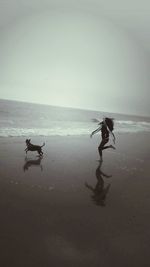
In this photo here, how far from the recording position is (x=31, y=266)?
12.9 ft

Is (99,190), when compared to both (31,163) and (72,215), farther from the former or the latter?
(31,163)

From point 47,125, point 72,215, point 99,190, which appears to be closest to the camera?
point 72,215

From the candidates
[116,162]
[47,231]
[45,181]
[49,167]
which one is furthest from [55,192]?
[116,162]

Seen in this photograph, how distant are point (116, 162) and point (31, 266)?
7.91m

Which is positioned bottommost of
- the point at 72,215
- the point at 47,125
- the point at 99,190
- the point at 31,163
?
the point at 72,215

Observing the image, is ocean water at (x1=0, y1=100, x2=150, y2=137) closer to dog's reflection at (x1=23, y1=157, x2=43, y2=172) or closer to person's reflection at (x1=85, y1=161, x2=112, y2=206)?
dog's reflection at (x1=23, y1=157, x2=43, y2=172)

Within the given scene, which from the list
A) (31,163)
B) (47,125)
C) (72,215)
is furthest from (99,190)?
(47,125)

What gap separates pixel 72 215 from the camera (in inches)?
226

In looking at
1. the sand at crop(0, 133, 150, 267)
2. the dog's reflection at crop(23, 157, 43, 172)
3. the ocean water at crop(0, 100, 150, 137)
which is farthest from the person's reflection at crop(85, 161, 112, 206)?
the ocean water at crop(0, 100, 150, 137)

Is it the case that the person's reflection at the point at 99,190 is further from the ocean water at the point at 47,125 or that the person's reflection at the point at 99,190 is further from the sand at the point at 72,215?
the ocean water at the point at 47,125

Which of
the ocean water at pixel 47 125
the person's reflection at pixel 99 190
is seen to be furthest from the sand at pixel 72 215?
the ocean water at pixel 47 125

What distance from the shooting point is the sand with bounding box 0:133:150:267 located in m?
4.28

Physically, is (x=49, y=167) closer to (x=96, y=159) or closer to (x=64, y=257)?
(x=96, y=159)

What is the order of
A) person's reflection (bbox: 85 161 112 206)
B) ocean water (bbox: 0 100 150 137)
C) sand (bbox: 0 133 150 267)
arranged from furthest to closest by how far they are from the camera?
ocean water (bbox: 0 100 150 137), person's reflection (bbox: 85 161 112 206), sand (bbox: 0 133 150 267)
